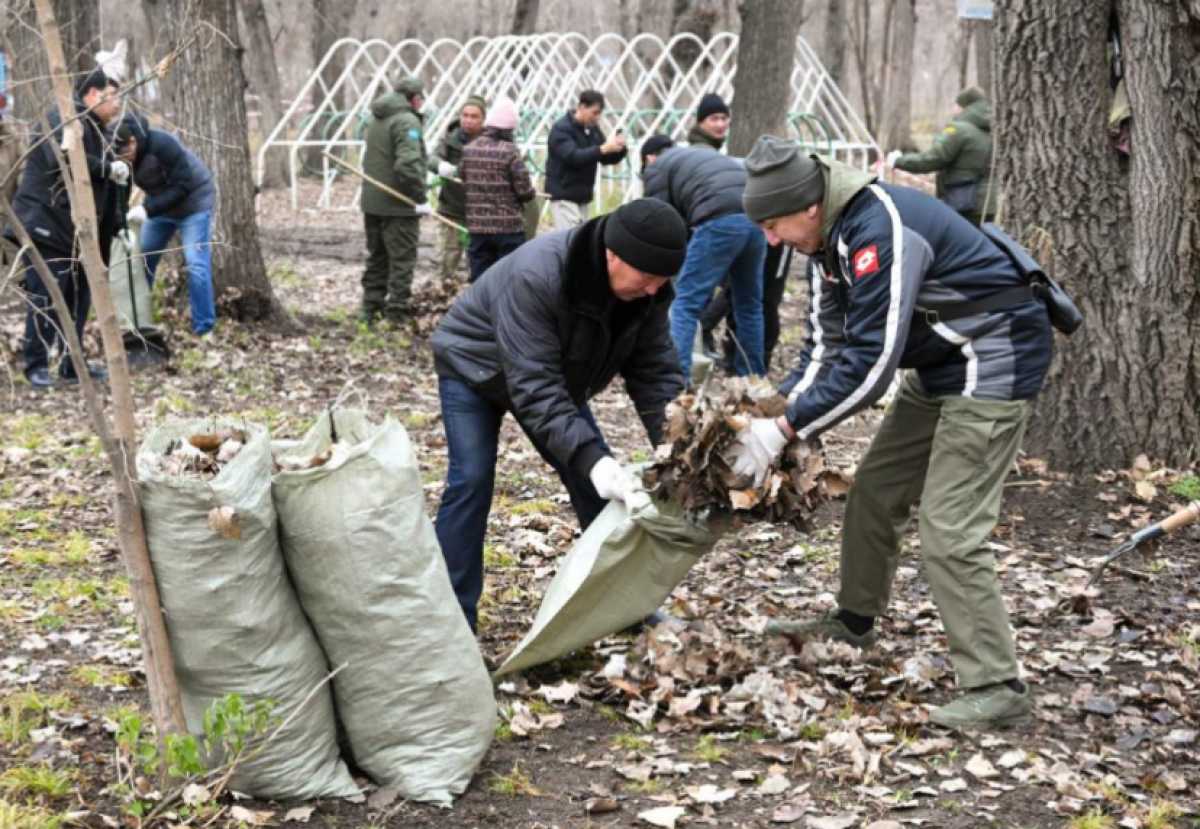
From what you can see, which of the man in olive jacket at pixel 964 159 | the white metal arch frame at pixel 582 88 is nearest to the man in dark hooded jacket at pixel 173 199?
the man in olive jacket at pixel 964 159

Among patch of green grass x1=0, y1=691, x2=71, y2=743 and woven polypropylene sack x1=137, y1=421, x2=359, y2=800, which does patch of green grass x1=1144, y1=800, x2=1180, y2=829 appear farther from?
patch of green grass x1=0, y1=691, x2=71, y2=743

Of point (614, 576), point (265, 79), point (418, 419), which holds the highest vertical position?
point (265, 79)

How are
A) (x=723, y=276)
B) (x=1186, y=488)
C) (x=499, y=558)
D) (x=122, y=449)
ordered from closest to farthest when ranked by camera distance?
(x=122, y=449)
(x=499, y=558)
(x=1186, y=488)
(x=723, y=276)

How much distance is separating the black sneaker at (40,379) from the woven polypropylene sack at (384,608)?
577 cm

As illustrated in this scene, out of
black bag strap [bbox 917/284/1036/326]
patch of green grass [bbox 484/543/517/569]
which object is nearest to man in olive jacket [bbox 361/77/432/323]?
patch of green grass [bbox 484/543/517/569]

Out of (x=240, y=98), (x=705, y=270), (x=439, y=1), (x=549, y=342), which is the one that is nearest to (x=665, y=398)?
(x=549, y=342)

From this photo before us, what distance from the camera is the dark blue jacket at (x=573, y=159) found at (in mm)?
11648

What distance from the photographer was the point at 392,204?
36.5 feet

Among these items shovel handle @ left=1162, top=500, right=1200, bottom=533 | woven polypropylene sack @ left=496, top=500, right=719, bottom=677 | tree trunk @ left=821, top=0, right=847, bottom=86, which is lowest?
→ woven polypropylene sack @ left=496, top=500, right=719, bottom=677

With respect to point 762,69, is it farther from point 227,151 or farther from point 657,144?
point 227,151

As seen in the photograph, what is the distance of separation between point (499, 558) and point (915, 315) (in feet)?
8.00

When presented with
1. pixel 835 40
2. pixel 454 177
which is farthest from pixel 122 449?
pixel 835 40

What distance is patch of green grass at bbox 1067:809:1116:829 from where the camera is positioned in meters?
3.69

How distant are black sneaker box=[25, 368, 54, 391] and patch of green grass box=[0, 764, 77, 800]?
5.72 meters
